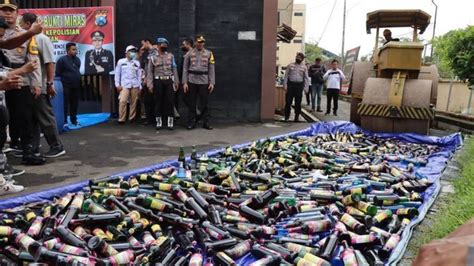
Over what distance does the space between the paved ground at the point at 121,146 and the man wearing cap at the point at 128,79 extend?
59 centimetres

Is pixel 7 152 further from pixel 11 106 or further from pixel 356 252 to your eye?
pixel 356 252

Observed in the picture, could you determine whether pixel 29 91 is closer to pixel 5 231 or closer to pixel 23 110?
pixel 23 110

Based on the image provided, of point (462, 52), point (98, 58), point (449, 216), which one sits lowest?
point (449, 216)

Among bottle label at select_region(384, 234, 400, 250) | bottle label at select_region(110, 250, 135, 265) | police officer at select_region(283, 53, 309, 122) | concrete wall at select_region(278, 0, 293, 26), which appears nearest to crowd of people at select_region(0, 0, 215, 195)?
police officer at select_region(283, 53, 309, 122)

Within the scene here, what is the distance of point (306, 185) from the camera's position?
496cm

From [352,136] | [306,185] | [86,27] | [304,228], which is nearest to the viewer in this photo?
[304,228]

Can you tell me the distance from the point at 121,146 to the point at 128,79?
305 centimetres

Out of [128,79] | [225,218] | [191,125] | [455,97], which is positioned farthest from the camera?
[455,97]

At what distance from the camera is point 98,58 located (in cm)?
1112

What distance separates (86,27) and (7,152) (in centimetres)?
526

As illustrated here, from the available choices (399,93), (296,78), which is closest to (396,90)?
(399,93)

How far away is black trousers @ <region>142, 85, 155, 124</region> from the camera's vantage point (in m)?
10.3

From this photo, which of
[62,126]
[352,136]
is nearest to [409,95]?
[352,136]

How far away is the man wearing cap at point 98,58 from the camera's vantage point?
36.5 feet
